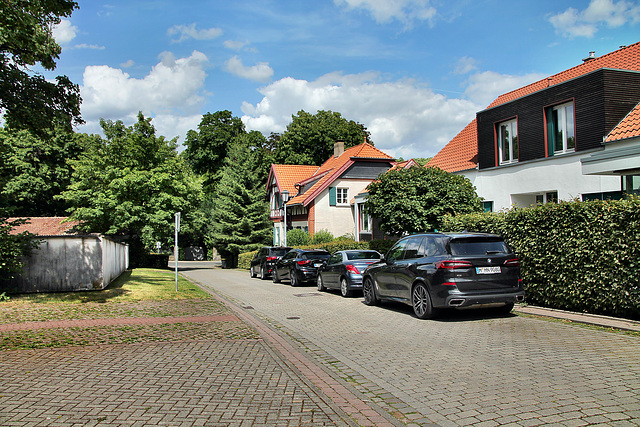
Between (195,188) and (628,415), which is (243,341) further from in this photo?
(195,188)

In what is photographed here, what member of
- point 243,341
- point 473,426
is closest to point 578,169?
point 243,341

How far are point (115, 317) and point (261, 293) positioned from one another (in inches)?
286

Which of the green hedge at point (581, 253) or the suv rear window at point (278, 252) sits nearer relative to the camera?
the green hedge at point (581, 253)

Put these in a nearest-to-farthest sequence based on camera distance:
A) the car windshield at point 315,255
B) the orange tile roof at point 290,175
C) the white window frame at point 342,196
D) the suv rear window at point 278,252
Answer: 1. the car windshield at point 315,255
2. the suv rear window at point 278,252
3. the white window frame at point 342,196
4. the orange tile roof at point 290,175

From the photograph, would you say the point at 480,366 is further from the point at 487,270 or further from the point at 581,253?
the point at 581,253

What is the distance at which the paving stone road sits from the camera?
4.70 meters

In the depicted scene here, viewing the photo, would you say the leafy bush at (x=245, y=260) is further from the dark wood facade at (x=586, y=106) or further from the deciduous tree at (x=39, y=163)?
the dark wood facade at (x=586, y=106)

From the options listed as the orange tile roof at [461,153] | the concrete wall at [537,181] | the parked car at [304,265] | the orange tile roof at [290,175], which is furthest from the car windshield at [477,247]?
the orange tile roof at [290,175]

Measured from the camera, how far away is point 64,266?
14.6 meters

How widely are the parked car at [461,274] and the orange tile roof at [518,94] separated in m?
8.64

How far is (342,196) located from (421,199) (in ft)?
67.1

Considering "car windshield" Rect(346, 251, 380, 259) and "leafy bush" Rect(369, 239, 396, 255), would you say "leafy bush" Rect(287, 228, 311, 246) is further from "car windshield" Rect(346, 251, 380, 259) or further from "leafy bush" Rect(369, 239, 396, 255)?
"car windshield" Rect(346, 251, 380, 259)

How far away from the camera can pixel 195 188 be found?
34.6m

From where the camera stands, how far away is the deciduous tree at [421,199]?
61.0 feet
